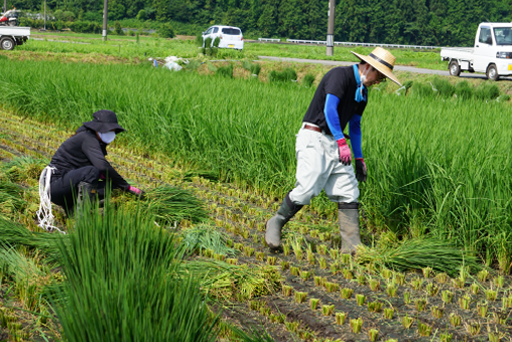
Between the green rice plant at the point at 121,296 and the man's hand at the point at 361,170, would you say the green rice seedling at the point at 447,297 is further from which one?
the green rice plant at the point at 121,296

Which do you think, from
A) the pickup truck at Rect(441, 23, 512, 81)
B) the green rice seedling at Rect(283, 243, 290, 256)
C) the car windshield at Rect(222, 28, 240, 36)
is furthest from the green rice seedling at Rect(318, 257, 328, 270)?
the car windshield at Rect(222, 28, 240, 36)

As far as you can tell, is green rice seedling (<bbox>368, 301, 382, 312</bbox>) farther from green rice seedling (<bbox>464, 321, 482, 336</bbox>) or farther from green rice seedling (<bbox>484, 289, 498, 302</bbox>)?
green rice seedling (<bbox>484, 289, 498, 302</bbox>)

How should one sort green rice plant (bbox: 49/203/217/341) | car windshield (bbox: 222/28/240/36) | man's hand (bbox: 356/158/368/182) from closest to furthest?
1. green rice plant (bbox: 49/203/217/341)
2. man's hand (bbox: 356/158/368/182)
3. car windshield (bbox: 222/28/240/36)

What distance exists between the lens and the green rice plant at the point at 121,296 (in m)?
1.97

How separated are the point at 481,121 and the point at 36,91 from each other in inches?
279

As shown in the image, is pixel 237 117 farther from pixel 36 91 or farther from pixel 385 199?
pixel 36 91

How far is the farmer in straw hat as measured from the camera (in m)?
3.61

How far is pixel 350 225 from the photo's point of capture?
3.86 m

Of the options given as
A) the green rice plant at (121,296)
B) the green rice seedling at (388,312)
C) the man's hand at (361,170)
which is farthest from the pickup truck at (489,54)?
the green rice plant at (121,296)

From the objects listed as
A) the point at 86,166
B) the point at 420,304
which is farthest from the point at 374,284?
the point at 86,166

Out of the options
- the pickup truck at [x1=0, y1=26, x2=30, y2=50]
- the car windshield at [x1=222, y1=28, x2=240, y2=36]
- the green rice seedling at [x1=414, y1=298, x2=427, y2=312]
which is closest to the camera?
the green rice seedling at [x1=414, y1=298, x2=427, y2=312]

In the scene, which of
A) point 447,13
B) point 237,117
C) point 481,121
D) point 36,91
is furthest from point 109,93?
point 447,13

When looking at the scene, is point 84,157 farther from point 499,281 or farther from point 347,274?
point 499,281

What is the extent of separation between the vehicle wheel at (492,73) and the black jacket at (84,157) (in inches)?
498
